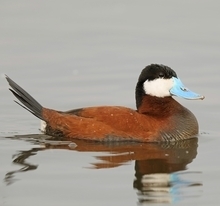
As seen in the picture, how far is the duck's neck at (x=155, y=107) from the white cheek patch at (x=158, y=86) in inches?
2.2

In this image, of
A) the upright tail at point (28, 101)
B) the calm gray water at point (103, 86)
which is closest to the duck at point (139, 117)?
the upright tail at point (28, 101)

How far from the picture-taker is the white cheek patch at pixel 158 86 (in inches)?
368

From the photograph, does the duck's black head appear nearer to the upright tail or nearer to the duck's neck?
the duck's neck

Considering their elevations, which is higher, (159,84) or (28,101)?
(159,84)

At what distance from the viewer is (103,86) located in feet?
35.3

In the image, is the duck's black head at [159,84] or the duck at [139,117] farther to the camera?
the duck's black head at [159,84]

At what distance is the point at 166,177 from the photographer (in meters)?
8.01

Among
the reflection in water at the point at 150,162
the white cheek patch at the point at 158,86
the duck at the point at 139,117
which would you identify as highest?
the white cheek patch at the point at 158,86

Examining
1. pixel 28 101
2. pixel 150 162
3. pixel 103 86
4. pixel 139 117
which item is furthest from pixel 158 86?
pixel 103 86

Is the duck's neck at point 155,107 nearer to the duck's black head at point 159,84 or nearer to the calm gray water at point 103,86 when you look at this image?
the duck's black head at point 159,84

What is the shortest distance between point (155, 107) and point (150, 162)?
1.09 metres

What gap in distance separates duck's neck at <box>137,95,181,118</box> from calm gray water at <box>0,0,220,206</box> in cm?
41

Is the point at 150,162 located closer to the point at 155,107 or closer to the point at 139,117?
the point at 139,117

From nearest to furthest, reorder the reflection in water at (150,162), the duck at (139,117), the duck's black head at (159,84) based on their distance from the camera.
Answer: the reflection in water at (150,162) < the duck at (139,117) < the duck's black head at (159,84)
